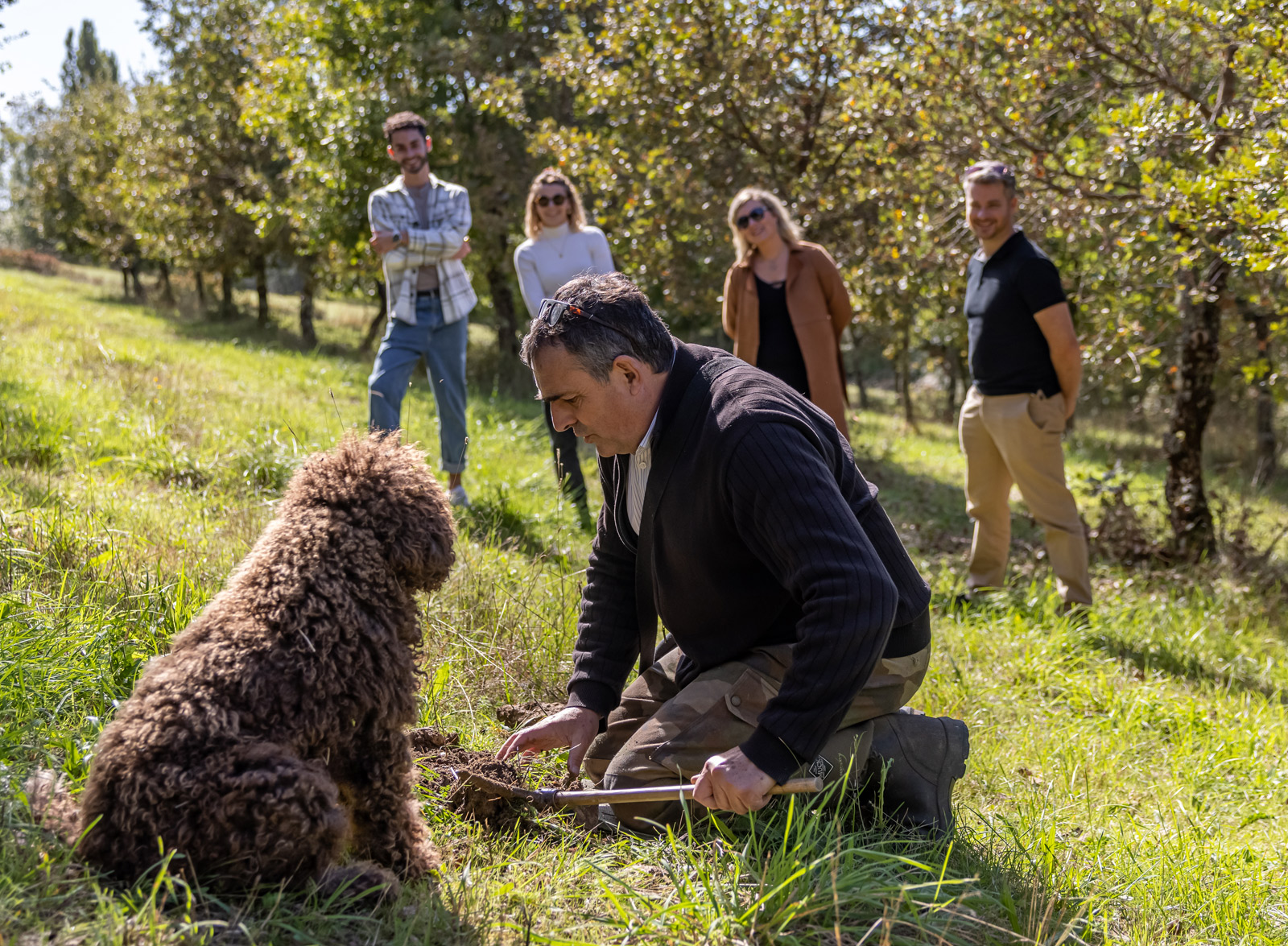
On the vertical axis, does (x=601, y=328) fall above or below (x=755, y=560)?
above

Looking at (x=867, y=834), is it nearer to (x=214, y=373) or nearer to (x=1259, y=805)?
(x=1259, y=805)

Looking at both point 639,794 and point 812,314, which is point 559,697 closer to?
point 639,794

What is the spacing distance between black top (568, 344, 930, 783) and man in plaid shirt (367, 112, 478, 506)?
2984 mm

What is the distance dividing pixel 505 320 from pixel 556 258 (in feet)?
38.0

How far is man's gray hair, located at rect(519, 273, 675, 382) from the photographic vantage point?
255 centimetres

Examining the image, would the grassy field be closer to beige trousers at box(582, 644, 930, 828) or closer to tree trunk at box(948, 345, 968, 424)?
beige trousers at box(582, 644, 930, 828)

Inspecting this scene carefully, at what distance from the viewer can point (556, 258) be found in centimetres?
627

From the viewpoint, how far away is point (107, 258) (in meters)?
36.6

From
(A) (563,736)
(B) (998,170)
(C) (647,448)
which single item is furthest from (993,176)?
(A) (563,736)

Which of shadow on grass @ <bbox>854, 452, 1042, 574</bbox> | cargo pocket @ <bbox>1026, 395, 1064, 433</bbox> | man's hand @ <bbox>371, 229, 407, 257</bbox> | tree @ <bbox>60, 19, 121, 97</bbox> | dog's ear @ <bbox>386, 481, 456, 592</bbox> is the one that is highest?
tree @ <bbox>60, 19, 121, 97</bbox>

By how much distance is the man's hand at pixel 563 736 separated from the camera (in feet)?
9.68

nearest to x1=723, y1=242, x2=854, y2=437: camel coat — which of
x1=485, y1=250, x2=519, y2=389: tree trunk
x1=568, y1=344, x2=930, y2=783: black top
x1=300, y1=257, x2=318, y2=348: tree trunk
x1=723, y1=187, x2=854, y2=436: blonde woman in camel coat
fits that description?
x1=723, y1=187, x2=854, y2=436: blonde woman in camel coat

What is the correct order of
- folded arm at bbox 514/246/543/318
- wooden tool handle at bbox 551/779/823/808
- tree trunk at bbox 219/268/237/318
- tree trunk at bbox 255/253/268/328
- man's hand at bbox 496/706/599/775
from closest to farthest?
wooden tool handle at bbox 551/779/823/808, man's hand at bbox 496/706/599/775, folded arm at bbox 514/246/543/318, tree trunk at bbox 255/253/268/328, tree trunk at bbox 219/268/237/318

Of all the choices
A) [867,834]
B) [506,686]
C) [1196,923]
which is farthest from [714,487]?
[1196,923]
